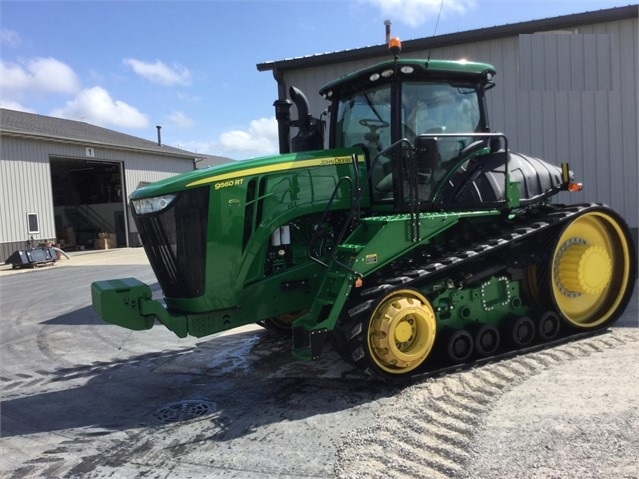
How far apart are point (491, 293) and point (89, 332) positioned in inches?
215

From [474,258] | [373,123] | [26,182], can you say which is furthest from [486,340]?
[26,182]

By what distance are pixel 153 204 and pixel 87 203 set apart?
29.6 metres

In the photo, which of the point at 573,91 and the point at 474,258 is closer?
the point at 474,258

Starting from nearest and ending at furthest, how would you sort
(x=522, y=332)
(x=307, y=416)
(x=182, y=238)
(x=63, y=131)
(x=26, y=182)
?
(x=307, y=416), (x=182, y=238), (x=522, y=332), (x=26, y=182), (x=63, y=131)

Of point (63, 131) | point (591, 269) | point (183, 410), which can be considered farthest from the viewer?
point (63, 131)

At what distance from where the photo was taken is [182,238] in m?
4.66

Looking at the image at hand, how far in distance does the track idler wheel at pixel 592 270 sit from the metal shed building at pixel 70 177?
20.9 m

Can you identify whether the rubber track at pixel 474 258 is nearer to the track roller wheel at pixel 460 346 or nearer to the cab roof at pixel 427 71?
the track roller wheel at pixel 460 346

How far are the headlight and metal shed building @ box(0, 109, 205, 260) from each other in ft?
62.5

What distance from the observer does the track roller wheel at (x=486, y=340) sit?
16.7 ft

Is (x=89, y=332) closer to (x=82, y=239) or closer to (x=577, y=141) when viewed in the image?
(x=577, y=141)

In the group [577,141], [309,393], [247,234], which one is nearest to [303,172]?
[247,234]

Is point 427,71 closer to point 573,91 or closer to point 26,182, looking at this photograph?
point 573,91

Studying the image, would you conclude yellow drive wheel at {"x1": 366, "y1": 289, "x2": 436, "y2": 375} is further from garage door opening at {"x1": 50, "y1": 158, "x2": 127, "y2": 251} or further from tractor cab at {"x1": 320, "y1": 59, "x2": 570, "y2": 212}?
garage door opening at {"x1": 50, "y1": 158, "x2": 127, "y2": 251}
